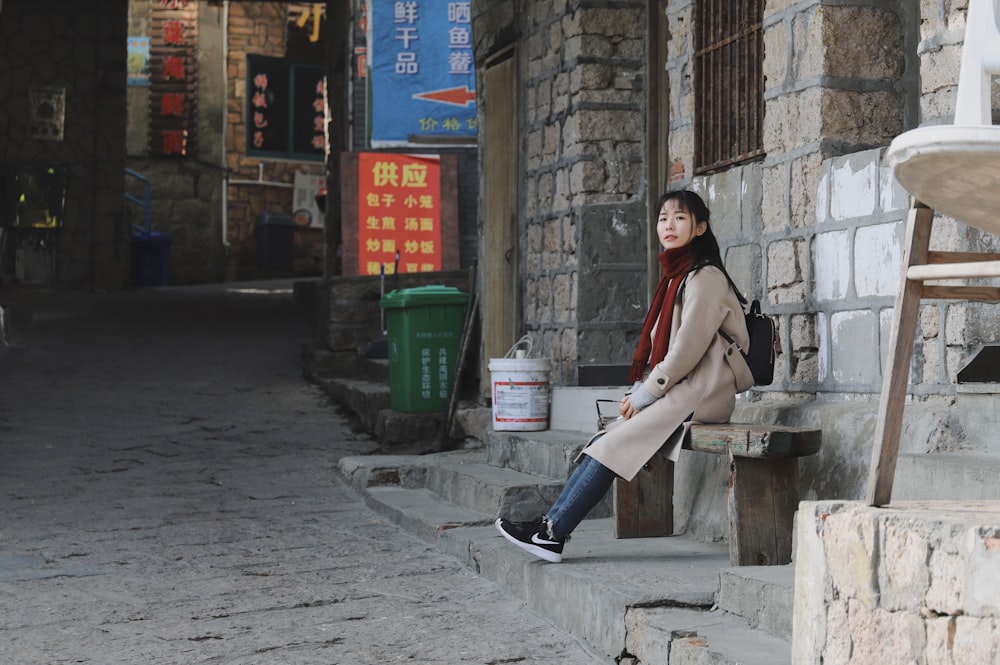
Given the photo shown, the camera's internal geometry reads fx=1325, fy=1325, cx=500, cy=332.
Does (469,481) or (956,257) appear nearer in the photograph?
(956,257)

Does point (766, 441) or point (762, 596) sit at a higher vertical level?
point (766, 441)

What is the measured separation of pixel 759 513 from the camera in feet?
12.7

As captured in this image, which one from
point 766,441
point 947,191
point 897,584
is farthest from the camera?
point 766,441

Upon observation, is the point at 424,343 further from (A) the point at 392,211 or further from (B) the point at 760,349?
(A) the point at 392,211

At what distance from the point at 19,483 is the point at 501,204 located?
3.07 m

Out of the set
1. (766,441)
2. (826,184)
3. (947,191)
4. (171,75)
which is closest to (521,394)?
(826,184)

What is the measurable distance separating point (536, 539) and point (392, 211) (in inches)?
342

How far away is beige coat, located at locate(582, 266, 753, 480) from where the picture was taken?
4.13 meters

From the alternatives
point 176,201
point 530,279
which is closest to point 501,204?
point 530,279

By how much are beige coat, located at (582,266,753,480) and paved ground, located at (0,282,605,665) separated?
0.60 meters

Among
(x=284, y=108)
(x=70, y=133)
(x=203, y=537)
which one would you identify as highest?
(x=284, y=108)

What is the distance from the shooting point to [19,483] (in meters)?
6.68

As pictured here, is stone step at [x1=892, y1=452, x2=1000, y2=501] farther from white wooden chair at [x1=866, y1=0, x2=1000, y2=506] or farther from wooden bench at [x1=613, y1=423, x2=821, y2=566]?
white wooden chair at [x1=866, y1=0, x2=1000, y2=506]

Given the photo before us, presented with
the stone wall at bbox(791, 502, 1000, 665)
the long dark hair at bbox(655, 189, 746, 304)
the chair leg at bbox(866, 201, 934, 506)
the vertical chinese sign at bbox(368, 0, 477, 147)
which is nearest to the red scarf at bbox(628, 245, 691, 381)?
the long dark hair at bbox(655, 189, 746, 304)
